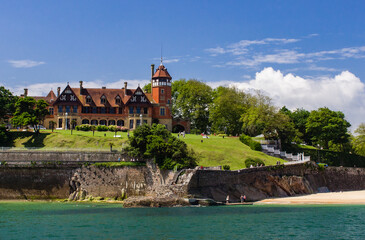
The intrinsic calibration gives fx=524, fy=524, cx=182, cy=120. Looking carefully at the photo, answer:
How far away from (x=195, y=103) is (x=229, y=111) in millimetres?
10172

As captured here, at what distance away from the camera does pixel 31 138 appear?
3477 inches

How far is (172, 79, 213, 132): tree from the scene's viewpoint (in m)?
116

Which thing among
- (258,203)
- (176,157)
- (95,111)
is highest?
(95,111)

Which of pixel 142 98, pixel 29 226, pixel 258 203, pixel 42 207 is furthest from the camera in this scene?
pixel 142 98

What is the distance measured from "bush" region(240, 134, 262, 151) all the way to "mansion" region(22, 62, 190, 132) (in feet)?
62.2

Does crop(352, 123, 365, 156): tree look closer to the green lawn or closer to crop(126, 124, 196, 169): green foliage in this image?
the green lawn

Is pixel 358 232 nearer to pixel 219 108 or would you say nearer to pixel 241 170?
pixel 241 170

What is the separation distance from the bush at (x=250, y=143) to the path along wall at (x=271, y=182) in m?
10.9

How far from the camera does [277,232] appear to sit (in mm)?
40688

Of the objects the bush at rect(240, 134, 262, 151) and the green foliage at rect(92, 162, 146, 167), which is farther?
the bush at rect(240, 134, 262, 151)

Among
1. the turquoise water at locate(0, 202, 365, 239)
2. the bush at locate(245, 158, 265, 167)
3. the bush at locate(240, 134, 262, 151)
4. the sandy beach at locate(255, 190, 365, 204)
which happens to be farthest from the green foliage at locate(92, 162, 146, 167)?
the bush at locate(240, 134, 262, 151)

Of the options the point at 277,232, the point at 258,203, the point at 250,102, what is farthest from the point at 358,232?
the point at 250,102

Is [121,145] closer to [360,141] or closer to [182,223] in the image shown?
[182,223]

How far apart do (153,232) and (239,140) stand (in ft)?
185
